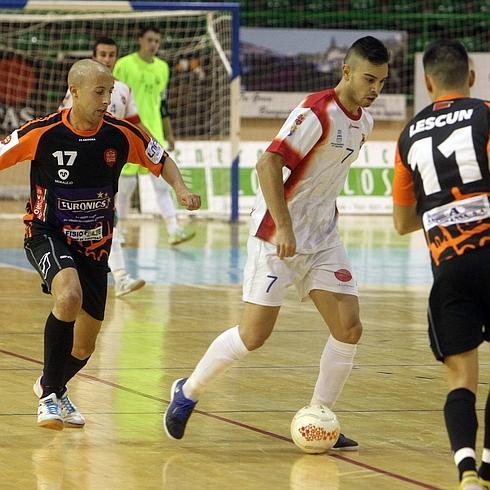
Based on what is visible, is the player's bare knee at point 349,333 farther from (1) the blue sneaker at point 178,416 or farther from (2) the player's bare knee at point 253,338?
(1) the blue sneaker at point 178,416

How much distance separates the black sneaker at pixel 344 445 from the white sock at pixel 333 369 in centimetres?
18

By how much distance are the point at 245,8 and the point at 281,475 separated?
2029 centimetres

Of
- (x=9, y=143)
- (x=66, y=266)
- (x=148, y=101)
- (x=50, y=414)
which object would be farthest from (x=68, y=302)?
(x=148, y=101)

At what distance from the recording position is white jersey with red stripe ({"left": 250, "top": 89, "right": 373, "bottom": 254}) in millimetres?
5414

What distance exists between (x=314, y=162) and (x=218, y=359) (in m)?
0.93

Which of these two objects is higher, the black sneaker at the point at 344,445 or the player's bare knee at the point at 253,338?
the player's bare knee at the point at 253,338

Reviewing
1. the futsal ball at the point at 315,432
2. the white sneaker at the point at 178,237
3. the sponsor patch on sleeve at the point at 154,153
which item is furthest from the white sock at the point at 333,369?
the white sneaker at the point at 178,237

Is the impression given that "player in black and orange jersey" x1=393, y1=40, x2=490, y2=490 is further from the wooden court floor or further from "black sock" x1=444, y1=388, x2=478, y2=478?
the wooden court floor

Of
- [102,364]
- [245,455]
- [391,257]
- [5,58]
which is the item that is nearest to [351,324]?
[245,455]

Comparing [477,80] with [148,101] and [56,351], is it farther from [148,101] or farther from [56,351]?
[56,351]

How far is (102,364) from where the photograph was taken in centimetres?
757

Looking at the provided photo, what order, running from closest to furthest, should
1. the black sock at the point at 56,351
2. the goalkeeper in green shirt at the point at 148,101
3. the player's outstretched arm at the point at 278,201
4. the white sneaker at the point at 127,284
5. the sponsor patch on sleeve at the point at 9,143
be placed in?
the player's outstretched arm at the point at 278,201, the black sock at the point at 56,351, the sponsor patch on sleeve at the point at 9,143, the white sneaker at the point at 127,284, the goalkeeper in green shirt at the point at 148,101

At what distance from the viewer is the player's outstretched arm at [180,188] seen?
19.1 ft

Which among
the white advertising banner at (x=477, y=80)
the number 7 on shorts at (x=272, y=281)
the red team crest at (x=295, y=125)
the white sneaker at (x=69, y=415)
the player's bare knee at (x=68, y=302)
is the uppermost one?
the white advertising banner at (x=477, y=80)
